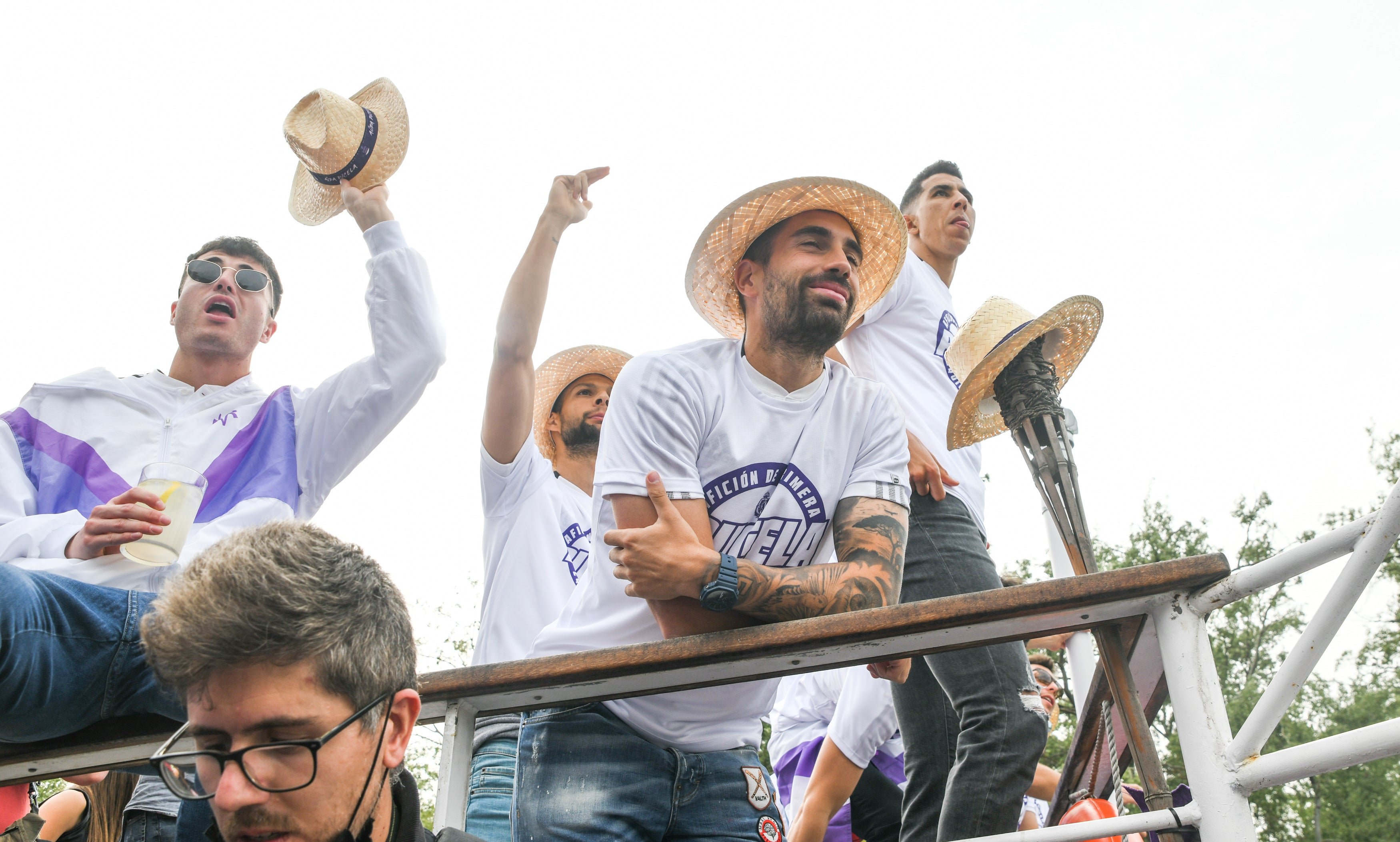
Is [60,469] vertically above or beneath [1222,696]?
above

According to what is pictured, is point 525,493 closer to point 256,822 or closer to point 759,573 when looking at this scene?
point 759,573

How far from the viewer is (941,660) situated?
276 centimetres

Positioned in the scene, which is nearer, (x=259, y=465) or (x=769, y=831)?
(x=769, y=831)

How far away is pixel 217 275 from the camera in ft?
10.1

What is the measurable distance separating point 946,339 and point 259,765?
282 cm

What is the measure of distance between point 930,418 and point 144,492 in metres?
2.31

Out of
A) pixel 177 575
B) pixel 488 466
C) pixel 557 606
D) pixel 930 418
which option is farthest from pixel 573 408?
pixel 177 575

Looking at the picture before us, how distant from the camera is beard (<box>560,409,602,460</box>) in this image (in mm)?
3787

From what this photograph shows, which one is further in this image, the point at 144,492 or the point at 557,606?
the point at 557,606

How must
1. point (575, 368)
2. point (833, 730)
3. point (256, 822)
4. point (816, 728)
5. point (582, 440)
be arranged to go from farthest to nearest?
point (816, 728) → point (575, 368) → point (582, 440) → point (833, 730) → point (256, 822)

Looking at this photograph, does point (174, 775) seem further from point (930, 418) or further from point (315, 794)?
point (930, 418)

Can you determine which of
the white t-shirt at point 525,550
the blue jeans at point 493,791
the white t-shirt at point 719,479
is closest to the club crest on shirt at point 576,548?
the white t-shirt at point 525,550

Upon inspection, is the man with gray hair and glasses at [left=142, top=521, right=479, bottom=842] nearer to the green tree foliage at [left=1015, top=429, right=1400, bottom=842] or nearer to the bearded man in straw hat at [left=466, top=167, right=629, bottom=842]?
the bearded man in straw hat at [left=466, top=167, right=629, bottom=842]

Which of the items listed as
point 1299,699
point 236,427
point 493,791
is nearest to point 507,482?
point 236,427
